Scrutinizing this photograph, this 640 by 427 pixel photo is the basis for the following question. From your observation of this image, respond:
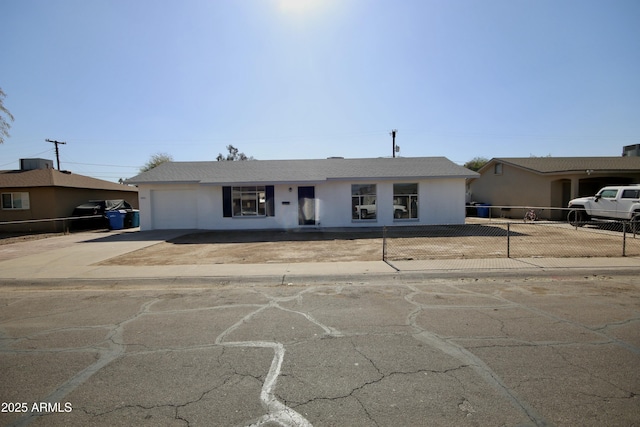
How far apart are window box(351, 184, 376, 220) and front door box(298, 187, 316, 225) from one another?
7.65 ft

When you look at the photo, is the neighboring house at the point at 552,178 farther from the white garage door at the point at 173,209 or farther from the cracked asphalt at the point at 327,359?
the white garage door at the point at 173,209

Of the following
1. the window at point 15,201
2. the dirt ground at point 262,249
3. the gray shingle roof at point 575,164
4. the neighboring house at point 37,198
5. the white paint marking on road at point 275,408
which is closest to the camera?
the white paint marking on road at point 275,408

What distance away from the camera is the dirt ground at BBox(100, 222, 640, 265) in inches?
408

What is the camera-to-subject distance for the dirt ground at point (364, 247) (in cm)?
1036

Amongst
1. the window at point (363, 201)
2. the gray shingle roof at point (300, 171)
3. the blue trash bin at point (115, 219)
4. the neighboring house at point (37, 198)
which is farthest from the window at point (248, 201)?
the neighboring house at point (37, 198)

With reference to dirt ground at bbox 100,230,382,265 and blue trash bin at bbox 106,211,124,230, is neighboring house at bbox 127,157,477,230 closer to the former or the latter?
blue trash bin at bbox 106,211,124,230

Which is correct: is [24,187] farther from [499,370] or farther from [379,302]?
[499,370]

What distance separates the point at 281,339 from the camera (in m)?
4.38

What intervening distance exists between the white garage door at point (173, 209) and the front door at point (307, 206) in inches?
258

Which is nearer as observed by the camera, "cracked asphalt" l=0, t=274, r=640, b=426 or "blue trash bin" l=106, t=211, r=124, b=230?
"cracked asphalt" l=0, t=274, r=640, b=426

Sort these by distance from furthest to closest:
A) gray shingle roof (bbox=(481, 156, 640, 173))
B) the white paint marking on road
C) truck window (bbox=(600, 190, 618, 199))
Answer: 1. gray shingle roof (bbox=(481, 156, 640, 173))
2. truck window (bbox=(600, 190, 618, 199))
3. the white paint marking on road

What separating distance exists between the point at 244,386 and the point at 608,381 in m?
3.57

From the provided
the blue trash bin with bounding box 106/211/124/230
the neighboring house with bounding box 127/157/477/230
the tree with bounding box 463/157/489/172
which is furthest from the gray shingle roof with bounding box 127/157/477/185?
the tree with bounding box 463/157/489/172

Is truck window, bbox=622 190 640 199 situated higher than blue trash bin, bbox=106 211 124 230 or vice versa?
truck window, bbox=622 190 640 199
